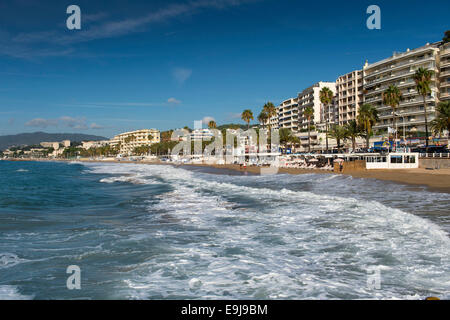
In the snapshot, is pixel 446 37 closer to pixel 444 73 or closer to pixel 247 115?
pixel 444 73

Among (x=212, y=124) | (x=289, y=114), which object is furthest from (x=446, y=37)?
(x=212, y=124)

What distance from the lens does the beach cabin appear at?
137ft

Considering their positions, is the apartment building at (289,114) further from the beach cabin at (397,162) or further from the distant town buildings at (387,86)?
the beach cabin at (397,162)

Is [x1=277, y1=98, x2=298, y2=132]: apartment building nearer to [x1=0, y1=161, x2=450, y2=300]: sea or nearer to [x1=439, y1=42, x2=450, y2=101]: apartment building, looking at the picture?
[x1=439, y1=42, x2=450, y2=101]: apartment building

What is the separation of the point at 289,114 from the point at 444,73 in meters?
69.5

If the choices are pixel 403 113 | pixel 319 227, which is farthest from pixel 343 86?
pixel 319 227

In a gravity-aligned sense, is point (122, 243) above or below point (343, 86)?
below

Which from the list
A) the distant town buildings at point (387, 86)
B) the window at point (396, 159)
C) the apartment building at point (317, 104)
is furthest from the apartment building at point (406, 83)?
the window at point (396, 159)

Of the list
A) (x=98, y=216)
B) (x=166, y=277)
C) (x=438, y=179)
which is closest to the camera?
(x=166, y=277)

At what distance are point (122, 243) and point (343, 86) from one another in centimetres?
10179

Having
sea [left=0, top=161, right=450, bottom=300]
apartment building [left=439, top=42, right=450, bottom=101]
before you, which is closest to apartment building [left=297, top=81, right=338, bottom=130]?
apartment building [left=439, top=42, right=450, bottom=101]

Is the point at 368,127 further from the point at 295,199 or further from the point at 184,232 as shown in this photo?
the point at 184,232

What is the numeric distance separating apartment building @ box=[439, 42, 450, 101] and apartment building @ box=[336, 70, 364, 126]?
23.9 m

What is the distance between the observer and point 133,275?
748 centimetres
